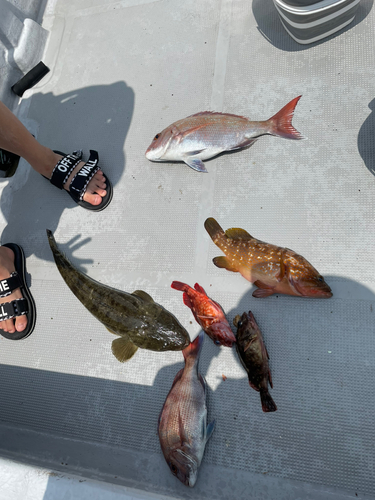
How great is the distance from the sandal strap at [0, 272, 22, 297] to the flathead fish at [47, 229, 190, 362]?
1.60ft

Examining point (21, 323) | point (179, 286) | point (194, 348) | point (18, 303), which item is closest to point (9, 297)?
point (18, 303)

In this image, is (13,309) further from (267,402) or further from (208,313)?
(267,402)

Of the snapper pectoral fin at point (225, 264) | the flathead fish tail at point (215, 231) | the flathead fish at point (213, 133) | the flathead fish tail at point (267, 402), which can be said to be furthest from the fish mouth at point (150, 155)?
the flathead fish tail at point (267, 402)

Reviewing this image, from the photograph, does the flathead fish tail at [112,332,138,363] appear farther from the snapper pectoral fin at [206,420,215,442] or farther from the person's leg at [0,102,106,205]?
the person's leg at [0,102,106,205]

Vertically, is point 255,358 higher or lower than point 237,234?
lower

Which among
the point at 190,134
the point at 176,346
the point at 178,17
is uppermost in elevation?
the point at 178,17

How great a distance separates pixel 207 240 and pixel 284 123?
1.02m

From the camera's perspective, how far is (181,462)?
182 cm

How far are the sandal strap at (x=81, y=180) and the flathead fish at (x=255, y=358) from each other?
163 cm

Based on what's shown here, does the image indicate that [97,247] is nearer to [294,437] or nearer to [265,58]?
[294,437]

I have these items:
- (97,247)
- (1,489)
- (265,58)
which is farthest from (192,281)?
(265,58)

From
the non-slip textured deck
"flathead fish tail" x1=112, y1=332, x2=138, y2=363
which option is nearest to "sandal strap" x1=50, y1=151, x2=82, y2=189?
the non-slip textured deck

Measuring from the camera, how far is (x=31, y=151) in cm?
237

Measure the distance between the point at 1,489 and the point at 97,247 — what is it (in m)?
1.57
